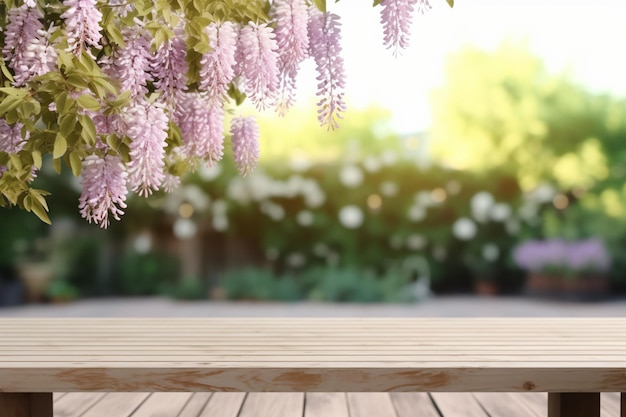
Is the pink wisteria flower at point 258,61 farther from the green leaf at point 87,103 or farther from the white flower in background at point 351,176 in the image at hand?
the white flower in background at point 351,176

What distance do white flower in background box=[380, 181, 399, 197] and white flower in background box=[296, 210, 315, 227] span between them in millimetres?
652

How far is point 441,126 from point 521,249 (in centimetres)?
131

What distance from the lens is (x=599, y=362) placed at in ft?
6.24

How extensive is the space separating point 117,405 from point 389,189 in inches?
155

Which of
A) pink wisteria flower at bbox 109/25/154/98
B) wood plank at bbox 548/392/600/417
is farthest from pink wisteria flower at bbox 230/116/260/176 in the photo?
wood plank at bbox 548/392/600/417

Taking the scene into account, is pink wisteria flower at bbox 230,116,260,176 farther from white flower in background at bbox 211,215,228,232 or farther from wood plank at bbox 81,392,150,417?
white flower in background at bbox 211,215,228,232

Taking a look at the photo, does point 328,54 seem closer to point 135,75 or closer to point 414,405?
point 135,75

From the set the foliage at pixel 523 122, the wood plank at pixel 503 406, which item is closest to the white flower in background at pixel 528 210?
the foliage at pixel 523 122

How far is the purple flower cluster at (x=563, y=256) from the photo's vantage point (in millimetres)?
6727

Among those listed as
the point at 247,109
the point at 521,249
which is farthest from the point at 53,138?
the point at 521,249

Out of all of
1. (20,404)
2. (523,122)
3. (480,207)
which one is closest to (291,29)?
(20,404)

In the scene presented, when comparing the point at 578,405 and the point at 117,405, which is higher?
the point at 578,405

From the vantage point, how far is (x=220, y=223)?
686cm

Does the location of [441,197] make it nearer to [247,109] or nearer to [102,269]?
[247,109]
